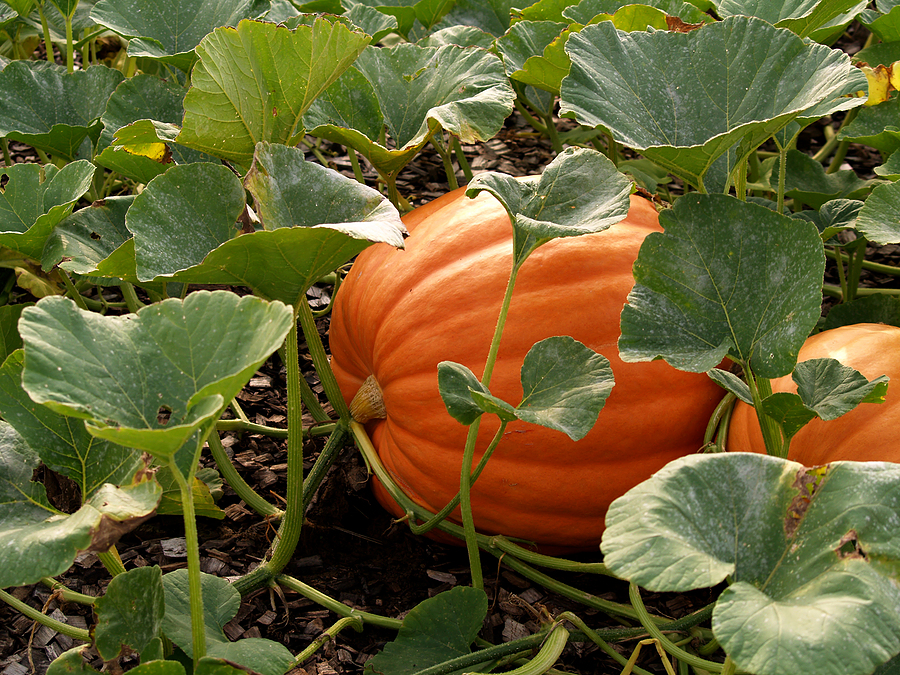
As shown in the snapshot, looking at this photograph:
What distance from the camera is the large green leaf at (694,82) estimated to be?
113cm

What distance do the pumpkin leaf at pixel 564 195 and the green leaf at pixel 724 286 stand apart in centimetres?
7

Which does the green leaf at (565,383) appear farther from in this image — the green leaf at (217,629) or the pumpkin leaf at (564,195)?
the green leaf at (217,629)

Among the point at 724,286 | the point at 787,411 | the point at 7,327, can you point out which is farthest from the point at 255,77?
the point at 787,411

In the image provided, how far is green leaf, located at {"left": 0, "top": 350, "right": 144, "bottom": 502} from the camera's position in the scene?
918 mm

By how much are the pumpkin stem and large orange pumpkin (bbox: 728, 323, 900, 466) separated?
0.55 metres

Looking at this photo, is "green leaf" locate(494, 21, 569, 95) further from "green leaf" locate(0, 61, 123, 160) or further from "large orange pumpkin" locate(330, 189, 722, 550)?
"green leaf" locate(0, 61, 123, 160)

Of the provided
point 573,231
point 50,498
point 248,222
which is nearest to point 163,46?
point 248,222

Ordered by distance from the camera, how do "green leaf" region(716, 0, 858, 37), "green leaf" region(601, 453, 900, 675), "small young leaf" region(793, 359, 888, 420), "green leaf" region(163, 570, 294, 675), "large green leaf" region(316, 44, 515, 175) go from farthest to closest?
"green leaf" region(716, 0, 858, 37) < "large green leaf" region(316, 44, 515, 175) < "small young leaf" region(793, 359, 888, 420) < "green leaf" region(163, 570, 294, 675) < "green leaf" region(601, 453, 900, 675)

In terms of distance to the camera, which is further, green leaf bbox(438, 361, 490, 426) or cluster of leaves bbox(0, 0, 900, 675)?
green leaf bbox(438, 361, 490, 426)

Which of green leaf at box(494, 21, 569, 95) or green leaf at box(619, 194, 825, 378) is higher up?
green leaf at box(494, 21, 569, 95)

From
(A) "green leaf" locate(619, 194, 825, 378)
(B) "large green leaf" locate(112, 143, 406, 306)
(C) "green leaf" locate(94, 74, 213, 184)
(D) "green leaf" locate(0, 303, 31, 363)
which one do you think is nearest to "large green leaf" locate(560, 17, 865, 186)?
(A) "green leaf" locate(619, 194, 825, 378)

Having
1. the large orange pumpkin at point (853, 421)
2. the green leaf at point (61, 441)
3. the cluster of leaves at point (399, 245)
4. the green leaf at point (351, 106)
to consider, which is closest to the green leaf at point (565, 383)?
the cluster of leaves at point (399, 245)

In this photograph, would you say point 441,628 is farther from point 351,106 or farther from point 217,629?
point 351,106

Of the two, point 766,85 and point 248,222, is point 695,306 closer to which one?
point 766,85
